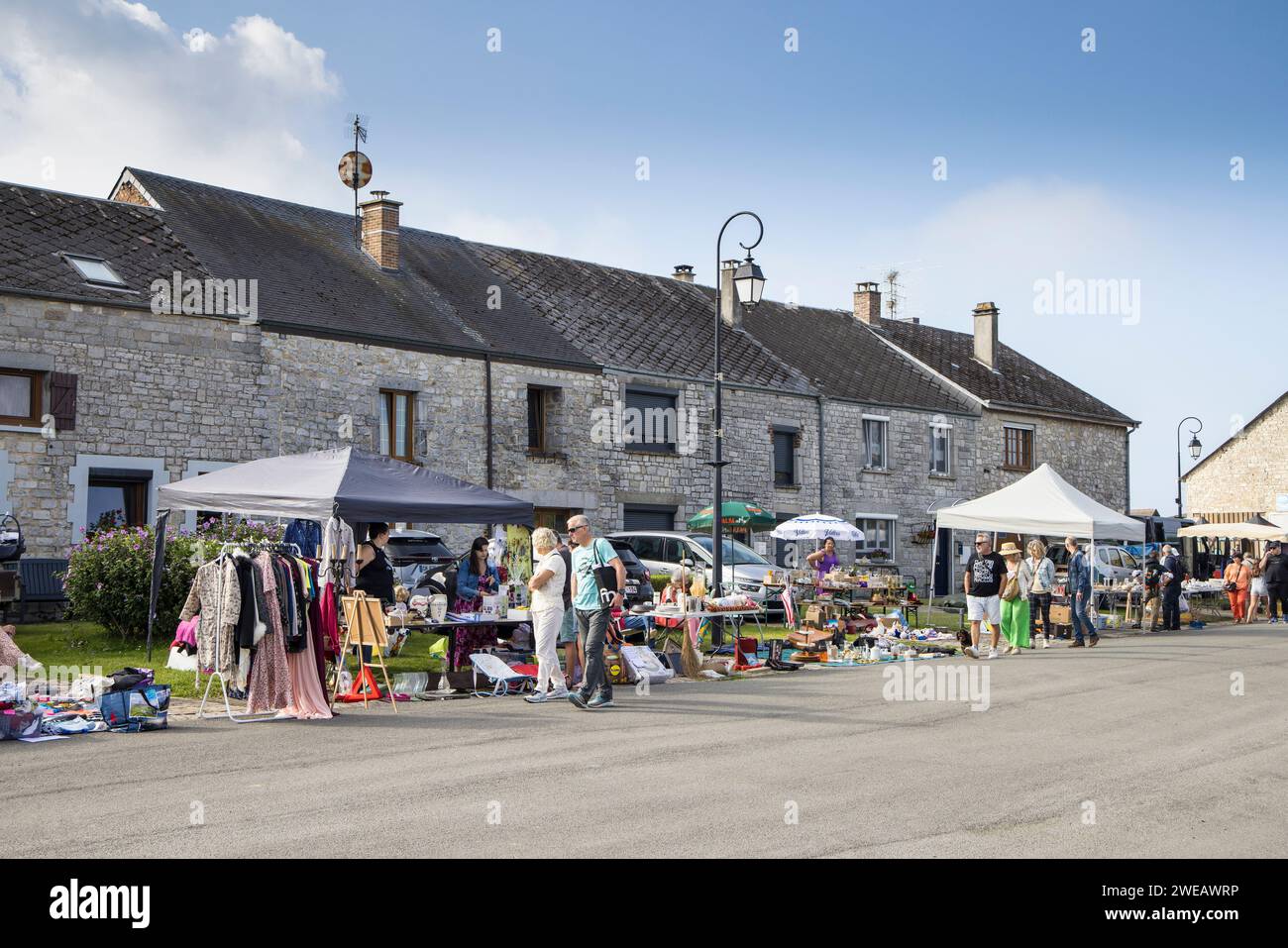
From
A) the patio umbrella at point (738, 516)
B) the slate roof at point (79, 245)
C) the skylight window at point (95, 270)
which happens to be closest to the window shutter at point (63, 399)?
the slate roof at point (79, 245)

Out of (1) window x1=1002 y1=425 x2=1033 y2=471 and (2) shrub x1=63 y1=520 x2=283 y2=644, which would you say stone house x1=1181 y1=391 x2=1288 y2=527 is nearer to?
(1) window x1=1002 y1=425 x2=1033 y2=471

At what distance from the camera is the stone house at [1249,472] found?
5234cm

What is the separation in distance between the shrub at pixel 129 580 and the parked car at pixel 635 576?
20.6 feet

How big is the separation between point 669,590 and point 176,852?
11570 millimetres

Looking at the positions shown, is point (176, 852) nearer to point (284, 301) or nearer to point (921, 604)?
point (284, 301)

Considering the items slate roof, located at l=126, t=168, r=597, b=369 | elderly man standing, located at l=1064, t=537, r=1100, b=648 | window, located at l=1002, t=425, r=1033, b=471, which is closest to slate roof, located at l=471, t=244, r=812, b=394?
slate roof, located at l=126, t=168, r=597, b=369

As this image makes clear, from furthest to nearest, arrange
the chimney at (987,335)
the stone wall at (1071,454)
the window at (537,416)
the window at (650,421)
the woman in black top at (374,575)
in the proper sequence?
1. the chimney at (987,335)
2. the stone wall at (1071,454)
3. the window at (650,421)
4. the window at (537,416)
5. the woman in black top at (374,575)

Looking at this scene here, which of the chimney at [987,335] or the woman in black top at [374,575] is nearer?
the woman in black top at [374,575]

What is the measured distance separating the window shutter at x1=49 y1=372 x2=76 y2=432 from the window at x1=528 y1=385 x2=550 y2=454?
985cm

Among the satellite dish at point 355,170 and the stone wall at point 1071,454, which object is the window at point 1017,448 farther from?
the satellite dish at point 355,170

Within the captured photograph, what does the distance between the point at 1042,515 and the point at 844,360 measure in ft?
52.5

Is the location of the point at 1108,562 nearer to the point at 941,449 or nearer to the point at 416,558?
the point at 941,449

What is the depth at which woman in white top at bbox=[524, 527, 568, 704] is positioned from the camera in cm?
1337

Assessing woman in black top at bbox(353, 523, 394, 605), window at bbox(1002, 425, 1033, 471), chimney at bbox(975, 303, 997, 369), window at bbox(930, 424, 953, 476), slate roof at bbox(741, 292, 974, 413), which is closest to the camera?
woman in black top at bbox(353, 523, 394, 605)
